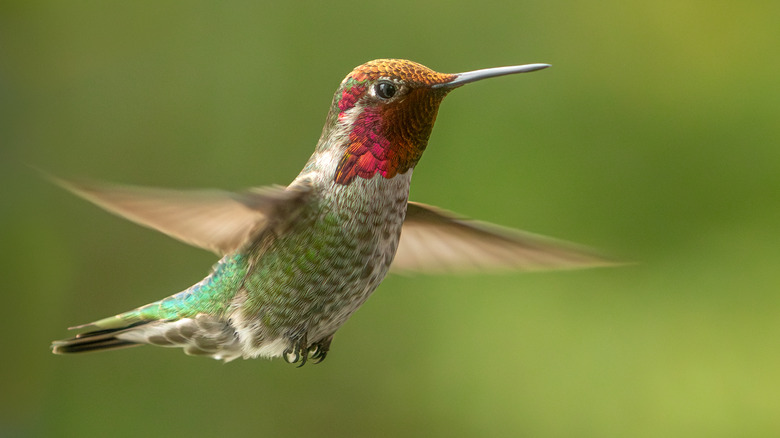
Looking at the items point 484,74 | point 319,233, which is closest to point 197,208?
point 319,233

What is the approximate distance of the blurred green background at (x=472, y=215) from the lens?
8.57 feet

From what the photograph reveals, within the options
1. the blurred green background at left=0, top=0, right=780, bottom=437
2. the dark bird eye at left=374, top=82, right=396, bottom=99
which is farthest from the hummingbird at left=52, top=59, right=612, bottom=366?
the blurred green background at left=0, top=0, right=780, bottom=437

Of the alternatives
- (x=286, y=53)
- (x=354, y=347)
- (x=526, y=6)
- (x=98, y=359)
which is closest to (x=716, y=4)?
(x=526, y=6)

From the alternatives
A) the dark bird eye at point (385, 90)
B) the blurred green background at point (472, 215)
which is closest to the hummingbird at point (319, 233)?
the dark bird eye at point (385, 90)

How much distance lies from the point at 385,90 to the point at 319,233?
20 cm

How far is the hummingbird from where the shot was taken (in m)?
0.89

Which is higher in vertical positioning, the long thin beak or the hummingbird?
the long thin beak

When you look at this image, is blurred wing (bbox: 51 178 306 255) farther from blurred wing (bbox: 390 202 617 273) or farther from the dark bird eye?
blurred wing (bbox: 390 202 617 273)

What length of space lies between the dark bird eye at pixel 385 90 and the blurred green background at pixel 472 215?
174cm

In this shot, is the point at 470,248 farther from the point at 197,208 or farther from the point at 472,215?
the point at 472,215

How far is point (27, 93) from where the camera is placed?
3.02 metres

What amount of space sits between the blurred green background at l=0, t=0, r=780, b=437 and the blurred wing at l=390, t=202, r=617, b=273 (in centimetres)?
135

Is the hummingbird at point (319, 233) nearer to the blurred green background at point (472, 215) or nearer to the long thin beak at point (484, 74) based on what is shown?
the long thin beak at point (484, 74)

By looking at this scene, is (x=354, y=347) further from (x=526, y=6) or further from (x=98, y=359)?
(x=526, y=6)
